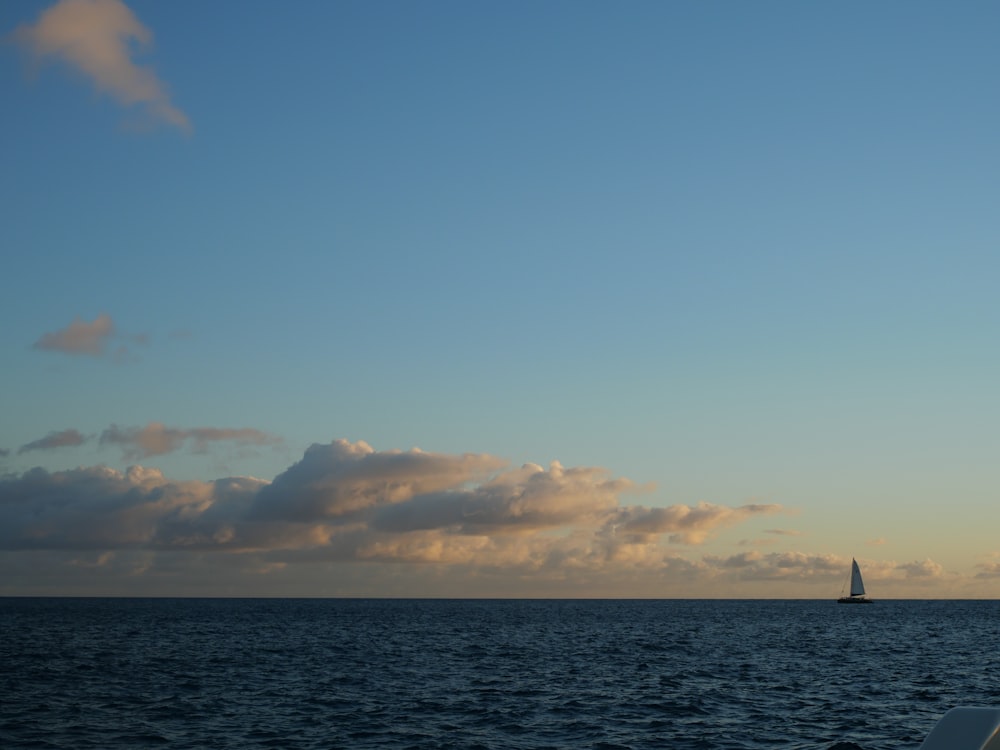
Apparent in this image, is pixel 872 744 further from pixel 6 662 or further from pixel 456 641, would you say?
pixel 456 641

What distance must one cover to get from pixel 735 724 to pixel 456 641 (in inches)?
3001

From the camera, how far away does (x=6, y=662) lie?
82750 mm

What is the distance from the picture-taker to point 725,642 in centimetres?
11762


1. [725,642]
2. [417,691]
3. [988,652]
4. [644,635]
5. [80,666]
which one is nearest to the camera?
[417,691]

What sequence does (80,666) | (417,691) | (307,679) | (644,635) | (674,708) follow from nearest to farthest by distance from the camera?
(674,708) → (417,691) → (307,679) → (80,666) → (644,635)

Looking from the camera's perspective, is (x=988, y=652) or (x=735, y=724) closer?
(x=735, y=724)

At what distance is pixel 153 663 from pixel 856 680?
58130 mm

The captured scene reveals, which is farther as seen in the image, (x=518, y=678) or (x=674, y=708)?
(x=518, y=678)

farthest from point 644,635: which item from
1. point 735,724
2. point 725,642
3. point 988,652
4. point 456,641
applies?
point 735,724

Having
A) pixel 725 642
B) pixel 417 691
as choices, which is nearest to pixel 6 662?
pixel 417 691

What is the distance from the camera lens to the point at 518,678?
66.8m

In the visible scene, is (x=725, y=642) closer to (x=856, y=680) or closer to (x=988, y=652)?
(x=988, y=652)

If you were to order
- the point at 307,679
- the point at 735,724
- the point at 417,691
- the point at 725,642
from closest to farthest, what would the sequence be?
the point at 735,724
the point at 417,691
the point at 307,679
the point at 725,642

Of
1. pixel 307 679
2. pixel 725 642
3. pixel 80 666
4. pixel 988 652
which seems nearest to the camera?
pixel 307 679
